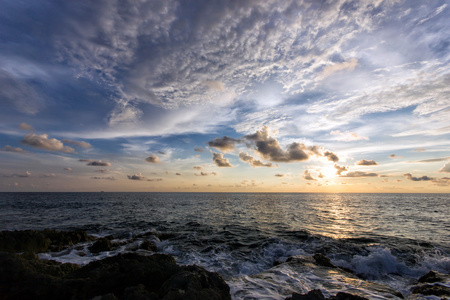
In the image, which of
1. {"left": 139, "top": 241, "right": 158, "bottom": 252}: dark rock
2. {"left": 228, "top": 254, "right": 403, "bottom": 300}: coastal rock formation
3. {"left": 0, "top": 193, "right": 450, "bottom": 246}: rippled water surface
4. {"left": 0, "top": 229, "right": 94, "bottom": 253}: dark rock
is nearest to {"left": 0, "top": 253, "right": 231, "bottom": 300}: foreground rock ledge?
{"left": 228, "top": 254, "right": 403, "bottom": 300}: coastal rock formation

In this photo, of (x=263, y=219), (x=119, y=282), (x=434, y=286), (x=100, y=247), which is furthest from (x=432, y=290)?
(x=263, y=219)

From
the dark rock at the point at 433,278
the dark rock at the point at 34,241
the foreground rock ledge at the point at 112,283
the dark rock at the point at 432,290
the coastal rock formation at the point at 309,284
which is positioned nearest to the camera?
the foreground rock ledge at the point at 112,283

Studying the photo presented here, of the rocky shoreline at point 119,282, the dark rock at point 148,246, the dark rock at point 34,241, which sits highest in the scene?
the rocky shoreline at point 119,282

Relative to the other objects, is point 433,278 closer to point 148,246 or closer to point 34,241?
point 148,246

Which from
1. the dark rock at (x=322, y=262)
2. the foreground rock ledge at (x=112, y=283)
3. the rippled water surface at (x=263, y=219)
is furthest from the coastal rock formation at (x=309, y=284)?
the rippled water surface at (x=263, y=219)

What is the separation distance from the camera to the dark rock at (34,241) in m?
13.5

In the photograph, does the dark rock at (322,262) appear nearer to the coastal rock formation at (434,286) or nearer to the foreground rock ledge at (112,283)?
the coastal rock formation at (434,286)

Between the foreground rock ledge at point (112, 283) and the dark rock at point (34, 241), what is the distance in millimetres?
9635

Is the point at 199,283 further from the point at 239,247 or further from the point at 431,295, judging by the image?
the point at 239,247

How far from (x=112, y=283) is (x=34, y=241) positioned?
13.2 m

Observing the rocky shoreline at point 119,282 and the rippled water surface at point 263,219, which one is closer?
the rocky shoreline at point 119,282

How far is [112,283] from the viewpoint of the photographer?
6.51m

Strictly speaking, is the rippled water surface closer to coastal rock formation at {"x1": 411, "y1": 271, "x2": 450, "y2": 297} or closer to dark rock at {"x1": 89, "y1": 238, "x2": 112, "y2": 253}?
dark rock at {"x1": 89, "y1": 238, "x2": 112, "y2": 253}

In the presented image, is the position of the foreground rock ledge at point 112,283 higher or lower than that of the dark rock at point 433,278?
higher
